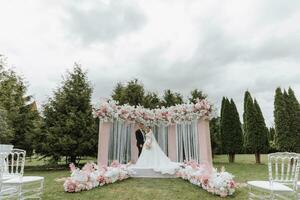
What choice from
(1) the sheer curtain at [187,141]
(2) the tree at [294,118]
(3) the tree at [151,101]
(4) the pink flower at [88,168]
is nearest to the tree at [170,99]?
(3) the tree at [151,101]

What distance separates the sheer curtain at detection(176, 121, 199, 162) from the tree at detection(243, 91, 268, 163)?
662cm

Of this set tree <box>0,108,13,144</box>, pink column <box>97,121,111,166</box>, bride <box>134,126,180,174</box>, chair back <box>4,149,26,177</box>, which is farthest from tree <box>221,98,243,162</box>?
chair back <box>4,149,26,177</box>

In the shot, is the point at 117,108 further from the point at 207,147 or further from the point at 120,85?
the point at 120,85

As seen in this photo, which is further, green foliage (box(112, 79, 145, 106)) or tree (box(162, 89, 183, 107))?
tree (box(162, 89, 183, 107))

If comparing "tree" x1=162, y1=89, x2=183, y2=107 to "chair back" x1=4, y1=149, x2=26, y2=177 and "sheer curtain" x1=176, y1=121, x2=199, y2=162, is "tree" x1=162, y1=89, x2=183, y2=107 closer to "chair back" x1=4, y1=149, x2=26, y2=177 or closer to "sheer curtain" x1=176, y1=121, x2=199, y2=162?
"sheer curtain" x1=176, y1=121, x2=199, y2=162

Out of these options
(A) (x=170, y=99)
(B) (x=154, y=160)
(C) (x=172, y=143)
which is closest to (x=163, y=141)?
(C) (x=172, y=143)

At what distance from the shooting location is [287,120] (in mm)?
12375

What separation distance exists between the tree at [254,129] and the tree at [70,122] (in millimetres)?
8794

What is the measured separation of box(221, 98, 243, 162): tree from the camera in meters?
14.4

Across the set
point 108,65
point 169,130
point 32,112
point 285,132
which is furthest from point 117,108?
point 285,132

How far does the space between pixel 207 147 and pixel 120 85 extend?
25.1 feet

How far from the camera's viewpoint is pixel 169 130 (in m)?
9.28

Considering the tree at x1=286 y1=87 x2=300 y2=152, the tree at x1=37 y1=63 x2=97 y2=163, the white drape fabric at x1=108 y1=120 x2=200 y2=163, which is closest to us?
the white drape fabric at x1=108 y1=120 x2=200 y2=163

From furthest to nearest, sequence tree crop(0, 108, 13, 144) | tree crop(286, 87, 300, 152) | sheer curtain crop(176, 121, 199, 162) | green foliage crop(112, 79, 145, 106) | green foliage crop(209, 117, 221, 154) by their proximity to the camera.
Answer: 1. green foliage crop(209, 117, 221, 154)
2. green foliage crop(112, 79, 145, 106)
3. tree crop(286, 87, 300, 152)
4. tree crop(0, 108, 13, 144)
5. sheer curtain crop(176, 121, 199, 162)
